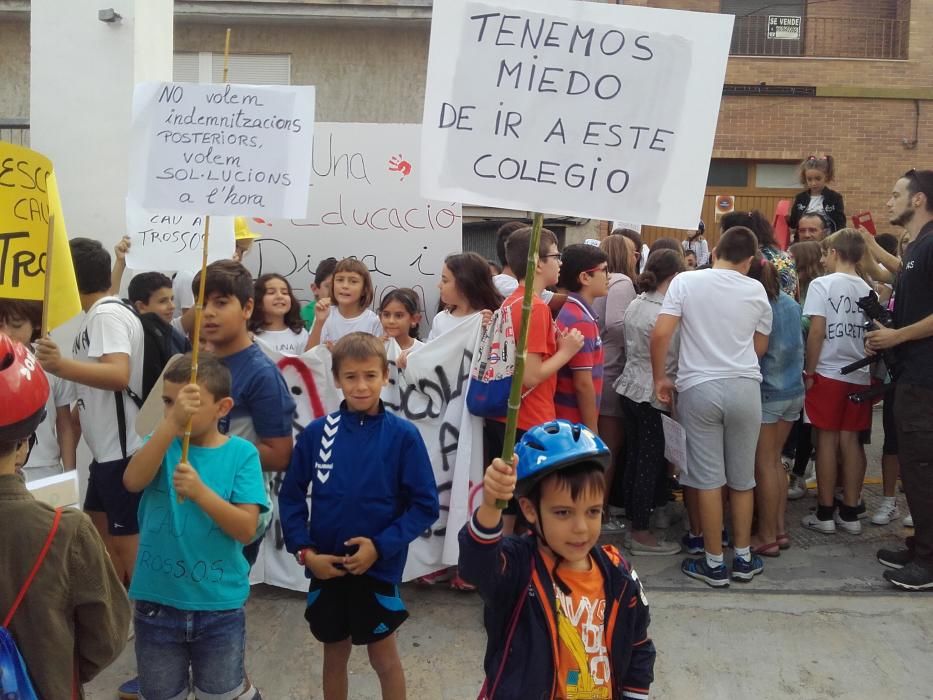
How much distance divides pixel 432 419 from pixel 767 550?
213cm

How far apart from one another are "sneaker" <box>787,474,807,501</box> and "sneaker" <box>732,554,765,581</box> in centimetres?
156

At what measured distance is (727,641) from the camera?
4.23 meters

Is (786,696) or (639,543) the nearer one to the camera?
(786,696)

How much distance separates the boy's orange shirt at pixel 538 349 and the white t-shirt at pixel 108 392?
5.51 feet

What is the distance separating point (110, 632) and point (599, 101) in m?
1.85

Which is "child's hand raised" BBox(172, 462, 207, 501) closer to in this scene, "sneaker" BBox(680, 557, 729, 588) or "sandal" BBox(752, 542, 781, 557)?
"sneaker" BBox(680, 557, 729, 588)

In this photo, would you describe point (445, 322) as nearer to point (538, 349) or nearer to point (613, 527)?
point (538, 349)

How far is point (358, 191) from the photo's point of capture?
6.30 meters

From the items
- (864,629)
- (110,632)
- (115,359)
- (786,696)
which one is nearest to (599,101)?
(110,632)

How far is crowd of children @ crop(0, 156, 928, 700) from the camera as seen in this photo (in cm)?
232

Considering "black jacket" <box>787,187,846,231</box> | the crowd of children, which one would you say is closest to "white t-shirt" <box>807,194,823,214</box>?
"black jacket" <box>787,187,846,231</box>

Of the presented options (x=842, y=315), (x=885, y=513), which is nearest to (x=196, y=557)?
(x=842, y=315)

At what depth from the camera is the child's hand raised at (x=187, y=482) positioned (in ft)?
9.18

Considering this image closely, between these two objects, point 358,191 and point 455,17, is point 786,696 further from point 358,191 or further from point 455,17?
point 358,191
